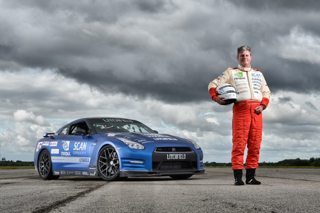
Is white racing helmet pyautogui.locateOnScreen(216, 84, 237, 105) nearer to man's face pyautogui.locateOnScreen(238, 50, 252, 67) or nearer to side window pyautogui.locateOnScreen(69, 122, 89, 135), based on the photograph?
man's face pyautogui.locateOnScreen(238, 50, 252, 67)

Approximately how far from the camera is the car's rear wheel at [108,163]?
11.0m

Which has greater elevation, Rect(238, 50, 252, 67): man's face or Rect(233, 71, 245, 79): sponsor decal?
Rect(238, 50, 252, 67): man's face

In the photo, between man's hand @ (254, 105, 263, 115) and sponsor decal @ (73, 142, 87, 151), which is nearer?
man's hand @ (254, 105, 263, 115)

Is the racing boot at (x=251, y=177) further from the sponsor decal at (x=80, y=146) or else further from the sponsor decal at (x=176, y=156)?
the sponsor decal at (x=80, y=146)

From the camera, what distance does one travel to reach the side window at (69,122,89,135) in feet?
39.9

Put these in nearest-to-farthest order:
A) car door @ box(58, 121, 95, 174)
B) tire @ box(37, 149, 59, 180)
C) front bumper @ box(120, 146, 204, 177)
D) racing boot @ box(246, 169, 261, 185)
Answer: racing boot @ box(246, 169, 261, 185)
front bumper @ box(120, 146, 204, 177)
car door @ box(58, 121, 95, 174)
tire @ box(37, 149, 59, 180)

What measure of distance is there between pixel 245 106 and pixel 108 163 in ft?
11.5

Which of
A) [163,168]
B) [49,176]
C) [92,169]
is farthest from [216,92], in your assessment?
[49,176]

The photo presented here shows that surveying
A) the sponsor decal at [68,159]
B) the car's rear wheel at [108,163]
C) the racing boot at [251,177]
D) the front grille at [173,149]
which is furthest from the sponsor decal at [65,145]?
the racing boot at [251,177]

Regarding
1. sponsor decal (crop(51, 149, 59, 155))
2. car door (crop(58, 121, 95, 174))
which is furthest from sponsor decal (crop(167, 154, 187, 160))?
sponsor decal (crop(51, 149, 59, 155))

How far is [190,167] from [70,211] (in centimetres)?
651

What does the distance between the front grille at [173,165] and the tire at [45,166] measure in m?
3.02

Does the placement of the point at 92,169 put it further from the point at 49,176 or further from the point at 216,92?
the point at 216,92

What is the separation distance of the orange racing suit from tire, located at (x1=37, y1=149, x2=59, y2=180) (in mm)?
5378
